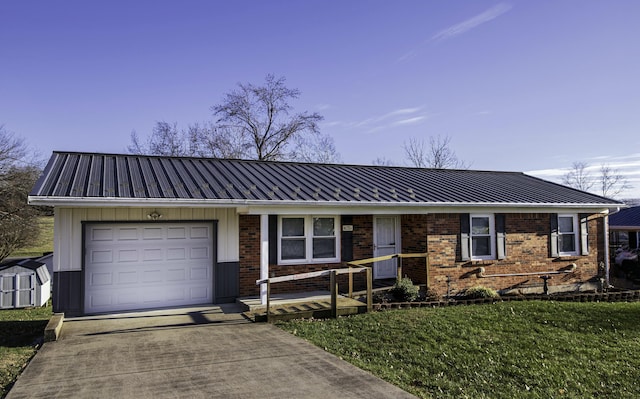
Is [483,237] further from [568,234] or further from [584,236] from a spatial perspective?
[584,236]

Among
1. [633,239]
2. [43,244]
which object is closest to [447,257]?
[633,239]

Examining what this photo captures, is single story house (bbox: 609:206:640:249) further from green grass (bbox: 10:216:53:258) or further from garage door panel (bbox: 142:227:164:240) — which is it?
green grass (bbox: 10:216:53:258)

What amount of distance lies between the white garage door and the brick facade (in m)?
1.05

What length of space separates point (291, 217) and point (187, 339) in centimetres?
495

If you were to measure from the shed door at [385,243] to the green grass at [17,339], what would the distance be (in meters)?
8.34

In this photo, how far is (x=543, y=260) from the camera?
14.3 m

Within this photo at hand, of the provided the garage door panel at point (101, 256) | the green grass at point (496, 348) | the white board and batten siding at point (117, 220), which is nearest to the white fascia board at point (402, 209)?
the white board and batten siding at point (117, 220)

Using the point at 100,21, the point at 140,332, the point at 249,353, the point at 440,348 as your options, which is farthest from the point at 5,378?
the point at 100,21

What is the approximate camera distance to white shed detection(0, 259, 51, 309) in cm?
1474

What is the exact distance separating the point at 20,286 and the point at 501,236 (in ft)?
49.5

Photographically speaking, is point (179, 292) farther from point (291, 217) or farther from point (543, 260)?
point (543, 260)

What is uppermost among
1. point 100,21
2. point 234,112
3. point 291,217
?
point 234,112

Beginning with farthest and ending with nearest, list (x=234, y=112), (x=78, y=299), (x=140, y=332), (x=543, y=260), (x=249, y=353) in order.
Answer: (x=234, y=112) < (x=543, y=260) < (x=78, y=299) < (x=140, y=332) < (x=249, y=353)

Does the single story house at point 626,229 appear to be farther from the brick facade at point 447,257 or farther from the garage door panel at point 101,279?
the garage door panel at point 101,279
